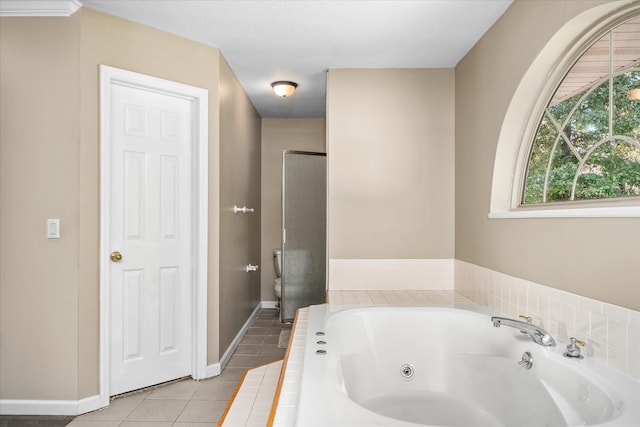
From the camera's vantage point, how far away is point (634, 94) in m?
1.49

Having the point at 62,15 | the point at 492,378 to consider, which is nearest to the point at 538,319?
the point at 492,378

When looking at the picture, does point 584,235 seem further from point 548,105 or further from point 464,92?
point 464,92

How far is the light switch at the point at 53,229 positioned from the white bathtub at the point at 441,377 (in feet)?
5.05

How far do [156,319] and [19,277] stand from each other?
81 centimetres

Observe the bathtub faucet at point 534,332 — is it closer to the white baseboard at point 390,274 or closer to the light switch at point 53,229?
the white baseboard at point 390,274

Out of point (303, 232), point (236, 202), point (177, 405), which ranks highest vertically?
point (236, 202)

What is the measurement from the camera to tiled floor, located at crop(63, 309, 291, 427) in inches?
86.5

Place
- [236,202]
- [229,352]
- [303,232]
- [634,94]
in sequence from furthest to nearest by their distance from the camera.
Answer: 1. [303,232]
2. [236,202]
3. [229,352]
4. [634,94]

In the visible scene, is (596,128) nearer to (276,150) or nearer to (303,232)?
(303,232)

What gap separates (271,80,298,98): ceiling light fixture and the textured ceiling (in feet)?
0.73

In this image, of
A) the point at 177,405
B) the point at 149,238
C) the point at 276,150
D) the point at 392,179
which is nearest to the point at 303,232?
the point at 276,150

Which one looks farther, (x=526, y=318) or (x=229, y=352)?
(x=229, y=352)

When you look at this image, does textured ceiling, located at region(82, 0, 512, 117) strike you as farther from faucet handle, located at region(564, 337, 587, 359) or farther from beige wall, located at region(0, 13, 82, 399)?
faucet handle, located at region(564, 337, 587, 359)

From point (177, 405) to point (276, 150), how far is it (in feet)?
10.6
